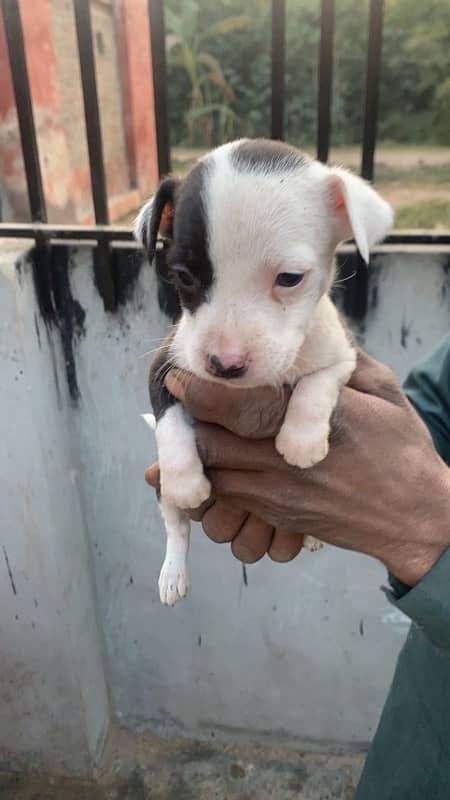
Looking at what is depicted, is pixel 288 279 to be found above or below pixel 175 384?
above

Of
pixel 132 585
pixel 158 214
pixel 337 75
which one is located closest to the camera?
pixel 158 214

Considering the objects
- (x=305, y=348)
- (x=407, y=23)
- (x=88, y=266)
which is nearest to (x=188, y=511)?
(x=305, y=348)

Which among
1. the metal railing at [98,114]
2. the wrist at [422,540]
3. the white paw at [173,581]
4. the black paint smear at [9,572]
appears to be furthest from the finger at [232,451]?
the black paint smear at [9,572]

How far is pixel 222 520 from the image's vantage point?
1413 millimetres

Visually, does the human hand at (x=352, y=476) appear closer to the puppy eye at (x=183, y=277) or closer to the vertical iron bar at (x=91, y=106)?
the puppy eye at (x=183, y=277)

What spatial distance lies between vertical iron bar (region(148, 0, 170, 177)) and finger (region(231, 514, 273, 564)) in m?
0.96

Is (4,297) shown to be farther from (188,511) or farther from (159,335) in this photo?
(188,511)

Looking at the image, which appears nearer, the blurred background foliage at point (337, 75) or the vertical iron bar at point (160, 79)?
the vertical iron bar at point (160, 79)

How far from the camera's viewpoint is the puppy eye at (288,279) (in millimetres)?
1106

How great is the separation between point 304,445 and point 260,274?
0.93 ft

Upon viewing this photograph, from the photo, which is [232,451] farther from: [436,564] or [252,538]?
[436,564]

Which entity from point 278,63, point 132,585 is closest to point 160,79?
point 278,63

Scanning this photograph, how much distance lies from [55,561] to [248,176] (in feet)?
4.82

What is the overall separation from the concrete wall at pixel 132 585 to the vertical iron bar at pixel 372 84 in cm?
27
